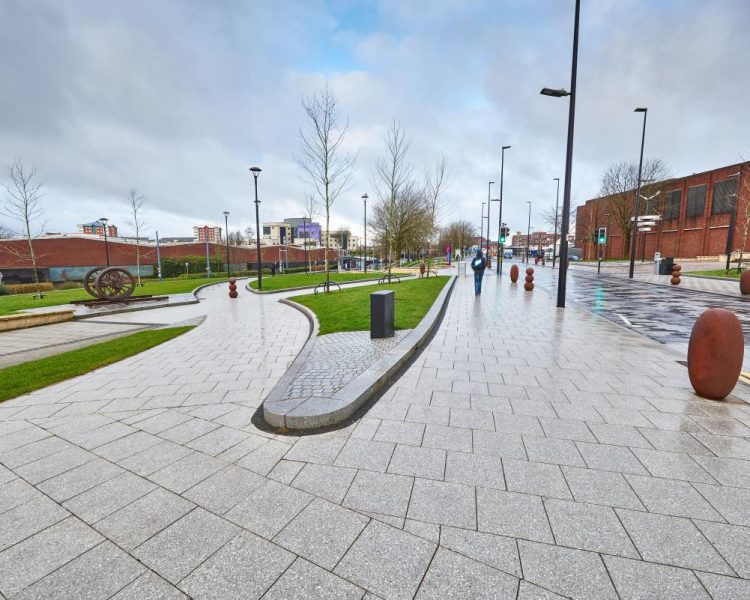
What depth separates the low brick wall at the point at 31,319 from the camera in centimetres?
1073

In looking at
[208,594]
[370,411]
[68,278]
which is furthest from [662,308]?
[68,278]

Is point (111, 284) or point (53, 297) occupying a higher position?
point (111, 284)

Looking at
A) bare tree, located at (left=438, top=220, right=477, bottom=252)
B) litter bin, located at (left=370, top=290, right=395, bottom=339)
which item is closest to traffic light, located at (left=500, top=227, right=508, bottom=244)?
litter bin, located at (left=370, top=290, right=395, bottom=339)

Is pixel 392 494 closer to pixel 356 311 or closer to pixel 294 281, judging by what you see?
pixel 356 311

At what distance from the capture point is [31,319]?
444 inches

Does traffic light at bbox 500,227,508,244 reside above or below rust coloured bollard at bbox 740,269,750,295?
above

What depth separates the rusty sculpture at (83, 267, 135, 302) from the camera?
1511cm

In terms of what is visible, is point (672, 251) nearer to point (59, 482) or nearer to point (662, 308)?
point (662, 308)

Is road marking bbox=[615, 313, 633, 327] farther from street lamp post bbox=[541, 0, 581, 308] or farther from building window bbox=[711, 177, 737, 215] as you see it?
building window bbox=[711, 177, 737, 215]

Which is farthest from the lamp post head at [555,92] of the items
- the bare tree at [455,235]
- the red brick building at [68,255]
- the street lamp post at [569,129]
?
the bare tree at [455,235]

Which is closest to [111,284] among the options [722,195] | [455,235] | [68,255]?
[68,255]

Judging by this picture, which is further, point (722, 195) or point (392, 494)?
point (722, 195)

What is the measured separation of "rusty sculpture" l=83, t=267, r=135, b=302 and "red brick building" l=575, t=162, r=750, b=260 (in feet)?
154

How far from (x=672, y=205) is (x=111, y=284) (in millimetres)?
62629
